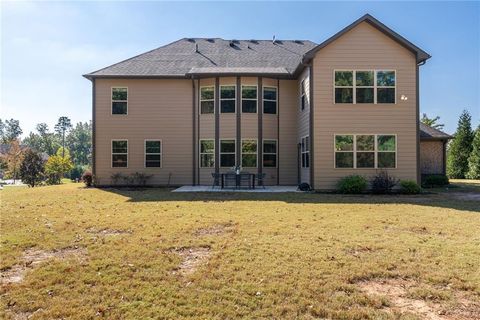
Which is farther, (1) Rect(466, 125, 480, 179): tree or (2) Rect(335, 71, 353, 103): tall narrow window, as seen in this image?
(1) Rect(466, 125, 480, 179): tree

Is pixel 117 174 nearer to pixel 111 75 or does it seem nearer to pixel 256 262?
pixel 111 75

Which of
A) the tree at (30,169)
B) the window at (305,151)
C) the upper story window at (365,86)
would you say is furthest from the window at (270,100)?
the tree at (30,169)

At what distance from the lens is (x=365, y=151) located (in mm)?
14797

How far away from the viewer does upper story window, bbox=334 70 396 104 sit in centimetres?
1479

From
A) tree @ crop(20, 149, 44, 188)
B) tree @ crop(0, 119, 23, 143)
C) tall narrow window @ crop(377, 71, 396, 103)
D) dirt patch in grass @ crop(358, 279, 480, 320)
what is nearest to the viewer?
dirt patch in grass @ crop(358, 279, 480, 320)

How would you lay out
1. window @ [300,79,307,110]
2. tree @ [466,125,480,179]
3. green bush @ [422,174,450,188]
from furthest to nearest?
1. tree @ [466,125,480,179]
2. green bush @ [422,174,450,188]
3. window @ [300,79,307,110]

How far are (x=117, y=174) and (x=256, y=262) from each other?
15.0 metres

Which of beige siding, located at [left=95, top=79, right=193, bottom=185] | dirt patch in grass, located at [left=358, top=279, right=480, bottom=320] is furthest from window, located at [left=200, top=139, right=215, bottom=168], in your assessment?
dirt patch in grass, located at [left=358, top=279, right=480, bottom=320]

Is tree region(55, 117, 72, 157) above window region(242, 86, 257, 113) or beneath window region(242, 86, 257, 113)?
above

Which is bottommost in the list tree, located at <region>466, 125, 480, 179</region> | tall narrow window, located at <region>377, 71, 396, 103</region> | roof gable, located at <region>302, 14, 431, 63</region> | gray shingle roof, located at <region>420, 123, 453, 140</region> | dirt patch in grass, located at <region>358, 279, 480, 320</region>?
dirt patch in grass, located at <region>358, 279, 480, 320</region>

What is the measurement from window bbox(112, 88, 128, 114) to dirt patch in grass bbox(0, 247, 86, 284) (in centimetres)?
1377

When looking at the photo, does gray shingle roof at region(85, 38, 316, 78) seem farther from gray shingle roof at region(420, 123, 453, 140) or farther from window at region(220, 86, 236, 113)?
gray shingle roof at region(420, 123, 453, 140)

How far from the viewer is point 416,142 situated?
14719 millimetres

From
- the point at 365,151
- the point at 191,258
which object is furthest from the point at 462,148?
the point at 191,258
